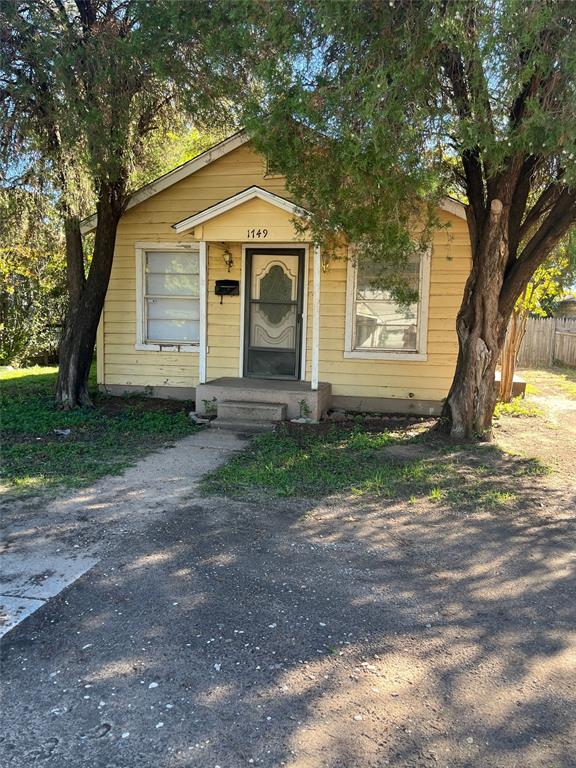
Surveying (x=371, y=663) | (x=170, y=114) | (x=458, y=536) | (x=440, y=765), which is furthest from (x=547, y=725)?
(x=170, y=114)

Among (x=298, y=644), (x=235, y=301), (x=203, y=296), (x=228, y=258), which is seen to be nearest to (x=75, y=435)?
(x=203, y=296)

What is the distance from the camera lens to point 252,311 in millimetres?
10117

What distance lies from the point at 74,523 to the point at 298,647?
7.96ft

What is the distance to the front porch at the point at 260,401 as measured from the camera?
8586 mm

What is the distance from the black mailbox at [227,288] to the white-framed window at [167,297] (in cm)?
45

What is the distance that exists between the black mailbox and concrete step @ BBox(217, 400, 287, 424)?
2.20m

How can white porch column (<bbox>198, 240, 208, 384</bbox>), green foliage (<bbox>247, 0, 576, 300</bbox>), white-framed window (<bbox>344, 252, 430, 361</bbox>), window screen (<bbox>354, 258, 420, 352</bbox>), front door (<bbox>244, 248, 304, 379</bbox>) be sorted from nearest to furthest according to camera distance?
green foliage (<bbox>247, 0, 576, 300</bbox>) → white porch column (<bbox>198, 240, 208, 384</bbox>) → white-framed window (<bbox>344, 252, 430, 361</bbox>) → window screen (<bbox>354, 258, 420, 352</bbox>) → front door (<bbox>244, 248, 304, 379</bbox>)

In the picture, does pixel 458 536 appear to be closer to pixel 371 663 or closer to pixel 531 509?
pixel 531 509

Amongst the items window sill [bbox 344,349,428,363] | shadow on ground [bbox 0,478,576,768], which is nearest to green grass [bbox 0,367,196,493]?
shadow on ground [bbox 0,478,576,768]

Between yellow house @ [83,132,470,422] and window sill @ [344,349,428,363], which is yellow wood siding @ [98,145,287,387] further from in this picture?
window sill @ [344,349,428,363]

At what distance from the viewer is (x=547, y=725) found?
8.25 feet

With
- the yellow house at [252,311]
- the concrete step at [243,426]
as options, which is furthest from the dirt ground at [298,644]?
the yellow house at [252,311]

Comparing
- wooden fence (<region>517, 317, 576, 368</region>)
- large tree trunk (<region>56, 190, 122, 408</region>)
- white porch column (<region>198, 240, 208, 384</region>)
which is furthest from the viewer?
wooden fence (<region>517, 317, 576, 368</region>)

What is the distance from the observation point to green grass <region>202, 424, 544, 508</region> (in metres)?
5.58
